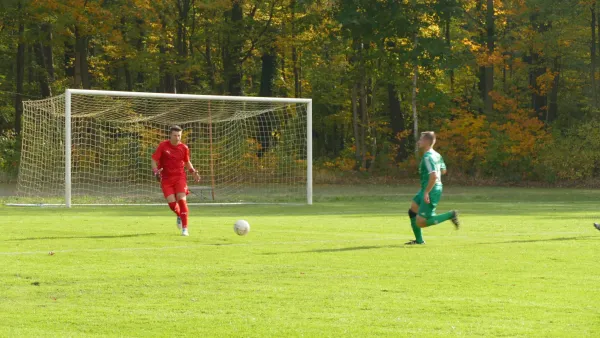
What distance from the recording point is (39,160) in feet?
108

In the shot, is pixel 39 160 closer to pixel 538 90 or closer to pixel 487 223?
pixel 487 223

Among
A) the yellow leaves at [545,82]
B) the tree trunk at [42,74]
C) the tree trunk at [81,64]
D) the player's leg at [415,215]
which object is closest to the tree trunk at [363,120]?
the yellow leaves at [545,82]

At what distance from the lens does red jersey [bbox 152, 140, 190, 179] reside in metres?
17.7

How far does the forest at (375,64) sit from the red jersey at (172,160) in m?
28.4

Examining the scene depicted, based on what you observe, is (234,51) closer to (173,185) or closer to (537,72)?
(537,72)

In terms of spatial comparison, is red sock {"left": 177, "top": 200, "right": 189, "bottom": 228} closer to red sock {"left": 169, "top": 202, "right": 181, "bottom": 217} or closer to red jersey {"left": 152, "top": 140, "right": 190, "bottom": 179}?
red sock {"left": 169, "top": 202, "right": 181, "bottom": 217}

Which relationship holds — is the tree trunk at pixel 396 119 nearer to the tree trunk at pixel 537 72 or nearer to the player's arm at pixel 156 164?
the tree trunk at pixel 537 72

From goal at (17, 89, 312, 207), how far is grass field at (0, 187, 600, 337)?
475 inches

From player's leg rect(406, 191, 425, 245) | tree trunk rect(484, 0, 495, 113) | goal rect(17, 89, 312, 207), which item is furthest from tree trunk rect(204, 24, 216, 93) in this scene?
player's leg rect(406, 191, 425, 245)

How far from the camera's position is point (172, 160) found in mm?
17703

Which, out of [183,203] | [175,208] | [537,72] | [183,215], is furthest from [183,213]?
[537,72]

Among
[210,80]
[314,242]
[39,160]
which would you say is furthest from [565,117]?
[314,242]

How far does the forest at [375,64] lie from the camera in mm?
45781

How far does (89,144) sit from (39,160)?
380cm
